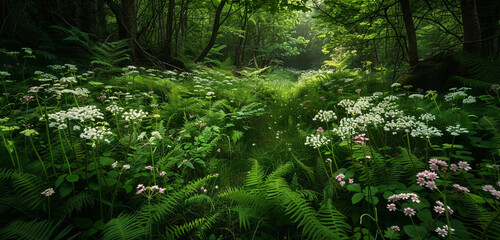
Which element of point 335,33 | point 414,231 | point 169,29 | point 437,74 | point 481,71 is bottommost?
point 414,231

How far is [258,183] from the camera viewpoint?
1766mm

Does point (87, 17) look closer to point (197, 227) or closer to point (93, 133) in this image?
point (93, 133)

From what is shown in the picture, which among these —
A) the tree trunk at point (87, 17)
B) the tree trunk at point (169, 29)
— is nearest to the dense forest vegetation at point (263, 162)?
the tree trunk at point (87, 17)

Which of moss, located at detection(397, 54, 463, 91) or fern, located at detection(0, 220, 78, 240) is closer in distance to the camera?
fern, located at detection(0, 220, 78, 240)

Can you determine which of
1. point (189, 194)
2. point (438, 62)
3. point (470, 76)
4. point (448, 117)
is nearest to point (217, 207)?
point (189, 194)

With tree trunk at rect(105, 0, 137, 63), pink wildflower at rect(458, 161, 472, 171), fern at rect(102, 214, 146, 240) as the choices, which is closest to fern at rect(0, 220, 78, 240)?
fern at rect(102, 214, 146, 240)

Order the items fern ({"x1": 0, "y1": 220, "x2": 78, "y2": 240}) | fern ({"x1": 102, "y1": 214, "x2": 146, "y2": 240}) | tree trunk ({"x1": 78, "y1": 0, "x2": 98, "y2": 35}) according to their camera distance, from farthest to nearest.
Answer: tree trunk ({"x1": 78, "y1": 0, "x2": 98, "y2": 35}), fern ({"x1": 102, "y1": 214, "x2": 146, "y2": 240}), fern ({"x1": 0, "y1": 220, "x2": 78, "y2": 240})

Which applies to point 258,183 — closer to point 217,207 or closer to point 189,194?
point 217,207

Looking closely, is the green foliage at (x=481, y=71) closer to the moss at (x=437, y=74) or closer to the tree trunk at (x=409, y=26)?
the moss at (x=437, y=74)

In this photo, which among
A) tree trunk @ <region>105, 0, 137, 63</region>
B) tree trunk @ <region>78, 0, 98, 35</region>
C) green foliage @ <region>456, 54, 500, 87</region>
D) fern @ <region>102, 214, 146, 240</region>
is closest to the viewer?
fern @ <region>102, 214, 146, 240</region>

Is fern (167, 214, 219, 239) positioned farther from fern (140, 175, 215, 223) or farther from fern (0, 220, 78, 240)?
fern (0, 220, 78, 240)

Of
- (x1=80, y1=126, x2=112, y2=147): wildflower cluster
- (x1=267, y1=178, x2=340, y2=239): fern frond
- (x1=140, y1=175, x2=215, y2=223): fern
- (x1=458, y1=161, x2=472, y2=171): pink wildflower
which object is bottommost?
(x1=140, y1=175, x2=215, y2=223): fern

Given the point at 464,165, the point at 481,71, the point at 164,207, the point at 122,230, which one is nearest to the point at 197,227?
the point at 164,207

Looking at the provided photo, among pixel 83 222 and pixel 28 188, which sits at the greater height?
pixel 28 188
